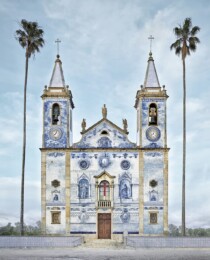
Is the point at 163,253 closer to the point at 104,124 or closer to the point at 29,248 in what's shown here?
the point at 29,248

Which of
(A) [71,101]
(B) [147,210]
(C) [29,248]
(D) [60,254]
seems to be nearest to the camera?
(D) [60,254]

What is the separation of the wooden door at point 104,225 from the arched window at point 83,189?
1943 millimetres

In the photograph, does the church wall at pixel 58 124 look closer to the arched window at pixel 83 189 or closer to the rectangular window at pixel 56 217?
the arched window at pixel 83 189

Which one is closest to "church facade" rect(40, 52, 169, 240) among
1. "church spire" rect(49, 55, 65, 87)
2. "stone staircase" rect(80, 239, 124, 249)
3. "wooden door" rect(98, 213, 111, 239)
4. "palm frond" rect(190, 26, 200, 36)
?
"wooden door" rect(98, 213, 111, 239)

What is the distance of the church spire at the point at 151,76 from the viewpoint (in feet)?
131

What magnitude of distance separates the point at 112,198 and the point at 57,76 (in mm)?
11610

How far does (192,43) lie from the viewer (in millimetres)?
38312

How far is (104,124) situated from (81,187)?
18.3ft

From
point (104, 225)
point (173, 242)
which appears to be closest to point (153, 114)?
point (104, 225)

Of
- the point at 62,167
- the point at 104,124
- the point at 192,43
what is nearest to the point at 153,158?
the point at 104,124

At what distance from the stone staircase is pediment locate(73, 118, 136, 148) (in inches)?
304

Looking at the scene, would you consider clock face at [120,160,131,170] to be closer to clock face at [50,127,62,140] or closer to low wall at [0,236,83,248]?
clock face at [50,127,62,140]

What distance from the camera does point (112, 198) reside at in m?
37.7

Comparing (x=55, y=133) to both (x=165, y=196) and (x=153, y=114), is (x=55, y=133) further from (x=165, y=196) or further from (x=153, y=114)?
(x=165, y=196)
